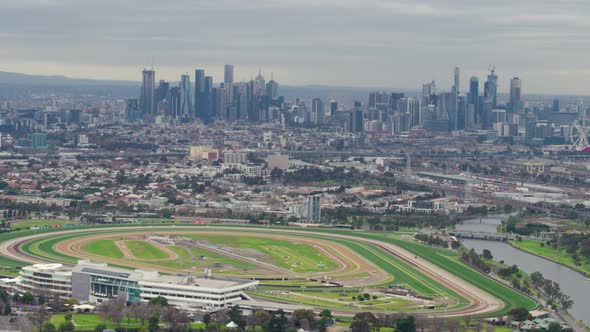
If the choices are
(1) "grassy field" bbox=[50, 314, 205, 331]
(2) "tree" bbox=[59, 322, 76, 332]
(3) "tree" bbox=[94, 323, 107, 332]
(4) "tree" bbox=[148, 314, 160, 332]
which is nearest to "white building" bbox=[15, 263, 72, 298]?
(1) "grassy field" bbox=[50, 314, 205, 331]

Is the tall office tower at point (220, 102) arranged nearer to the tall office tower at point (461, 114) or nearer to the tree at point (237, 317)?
the tall office tower at point (461, 114)

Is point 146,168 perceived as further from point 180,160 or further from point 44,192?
point 44,192

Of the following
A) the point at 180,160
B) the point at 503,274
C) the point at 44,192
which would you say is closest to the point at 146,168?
the point at 180,160

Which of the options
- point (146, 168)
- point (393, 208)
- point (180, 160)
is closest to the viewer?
point (393, 208)

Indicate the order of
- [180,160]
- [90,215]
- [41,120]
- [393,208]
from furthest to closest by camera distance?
[41,120], [180,160], [393,208], [90,215]

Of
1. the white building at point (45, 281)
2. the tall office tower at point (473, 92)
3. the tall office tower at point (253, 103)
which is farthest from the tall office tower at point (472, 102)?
the white building at point (45, 281)
